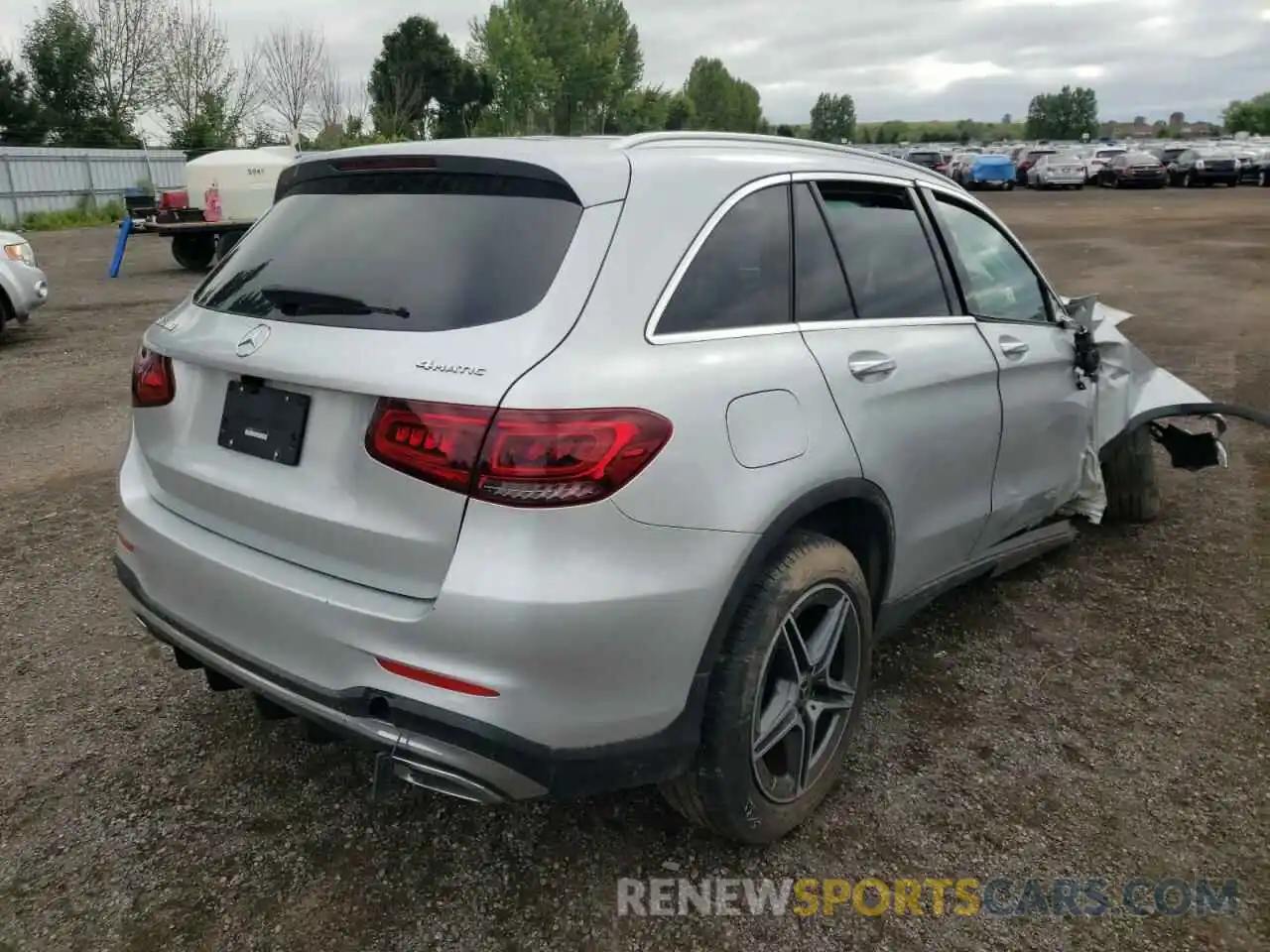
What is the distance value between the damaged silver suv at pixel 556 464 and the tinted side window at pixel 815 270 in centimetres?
1

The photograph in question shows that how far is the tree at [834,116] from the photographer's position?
121062 mm

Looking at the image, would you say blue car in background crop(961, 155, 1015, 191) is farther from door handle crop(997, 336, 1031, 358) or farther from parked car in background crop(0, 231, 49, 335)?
door handle crop(997, 336, 1031, 358)

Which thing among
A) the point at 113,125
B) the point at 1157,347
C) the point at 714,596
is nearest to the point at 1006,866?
the point at 714,596

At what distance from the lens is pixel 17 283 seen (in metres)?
9.95

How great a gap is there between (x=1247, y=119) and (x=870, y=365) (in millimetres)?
108762

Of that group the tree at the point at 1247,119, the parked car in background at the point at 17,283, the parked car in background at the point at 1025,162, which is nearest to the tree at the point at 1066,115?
the tree at the point at 1247,119

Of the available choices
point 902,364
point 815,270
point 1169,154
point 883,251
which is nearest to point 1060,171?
point 1169,154

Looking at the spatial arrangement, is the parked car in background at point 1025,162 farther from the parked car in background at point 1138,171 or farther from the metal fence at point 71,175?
the metal fence at point 71,175

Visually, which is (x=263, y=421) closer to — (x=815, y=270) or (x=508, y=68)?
(x=815, y=270)

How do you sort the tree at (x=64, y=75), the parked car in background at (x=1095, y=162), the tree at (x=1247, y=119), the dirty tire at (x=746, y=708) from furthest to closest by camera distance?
the tree at (x=1247, y=119) < the parked car in background at (x=1095, y=162) < the tree at (x=64, y=75) < the dirty tire at (x=746, y=708)

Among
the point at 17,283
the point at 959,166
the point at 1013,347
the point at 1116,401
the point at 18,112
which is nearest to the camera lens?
the point at 1013,347

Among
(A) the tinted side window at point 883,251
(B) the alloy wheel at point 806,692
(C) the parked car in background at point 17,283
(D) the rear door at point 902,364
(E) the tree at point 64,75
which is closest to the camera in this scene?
(B) the alloy wheel at point 806,692

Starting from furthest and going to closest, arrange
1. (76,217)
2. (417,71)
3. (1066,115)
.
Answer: (1066,115) → (417,71) → (76,217)

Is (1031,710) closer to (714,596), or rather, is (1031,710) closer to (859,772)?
(859,772)
